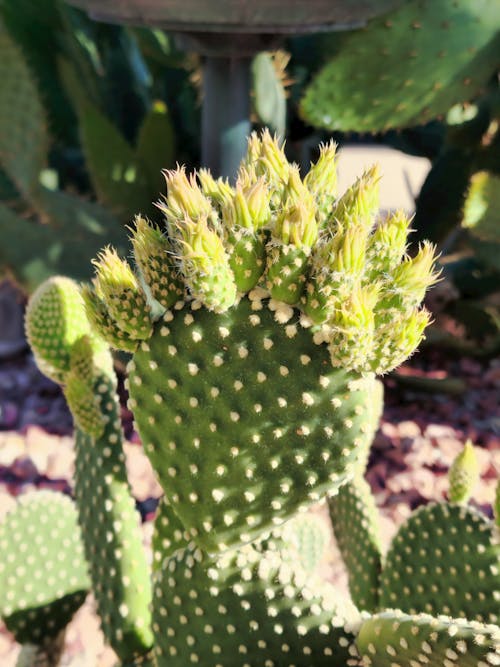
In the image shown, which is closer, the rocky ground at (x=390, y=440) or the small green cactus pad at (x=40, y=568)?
the small green cactus pad at (x=40, y=568)

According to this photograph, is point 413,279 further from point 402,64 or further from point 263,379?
point 402,64

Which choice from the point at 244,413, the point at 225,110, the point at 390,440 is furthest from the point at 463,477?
the point at 390,440

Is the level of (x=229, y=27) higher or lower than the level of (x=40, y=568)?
higher

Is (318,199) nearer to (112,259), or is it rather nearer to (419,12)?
(112,259)

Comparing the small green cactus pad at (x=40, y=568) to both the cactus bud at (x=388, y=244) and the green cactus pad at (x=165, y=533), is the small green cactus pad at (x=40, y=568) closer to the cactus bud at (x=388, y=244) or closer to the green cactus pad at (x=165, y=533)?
the green cactus pad at (x=165, y=533)

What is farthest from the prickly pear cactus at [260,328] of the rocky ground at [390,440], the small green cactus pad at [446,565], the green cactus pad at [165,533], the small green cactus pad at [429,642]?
the rocky ground at [390,440]

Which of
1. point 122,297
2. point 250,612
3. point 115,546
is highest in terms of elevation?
point 122,297
